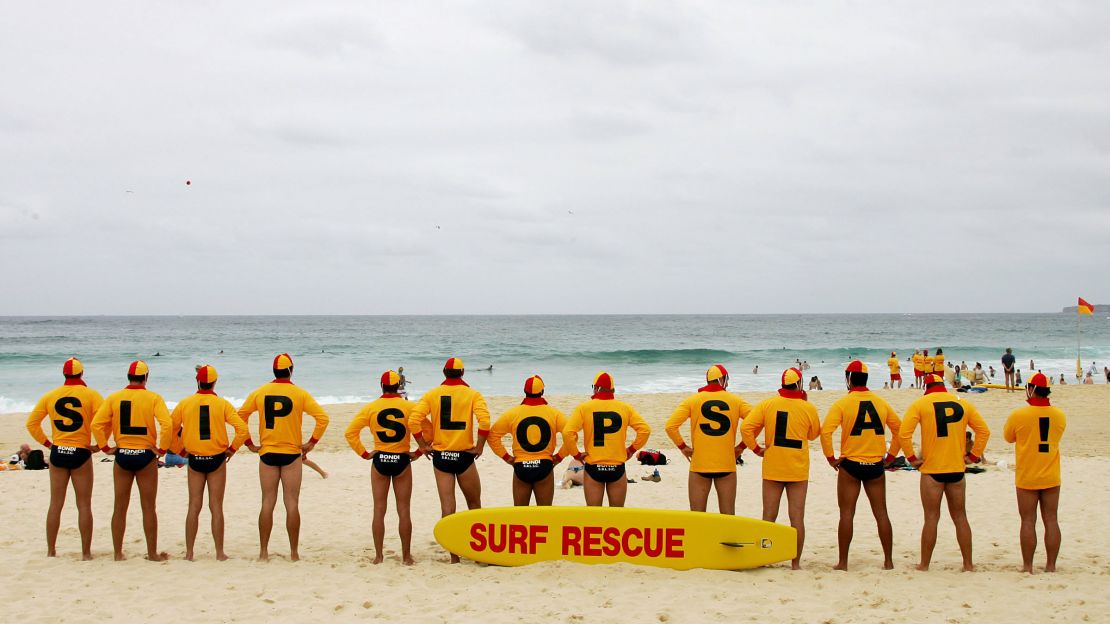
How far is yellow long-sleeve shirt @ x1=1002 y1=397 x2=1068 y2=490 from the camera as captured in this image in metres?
6.68

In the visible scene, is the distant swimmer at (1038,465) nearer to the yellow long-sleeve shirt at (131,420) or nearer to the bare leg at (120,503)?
the yellow long-sleeve shirt at (131,420)

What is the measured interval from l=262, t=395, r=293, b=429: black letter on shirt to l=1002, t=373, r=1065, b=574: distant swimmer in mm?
6272

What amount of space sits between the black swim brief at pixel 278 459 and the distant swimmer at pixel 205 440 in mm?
256

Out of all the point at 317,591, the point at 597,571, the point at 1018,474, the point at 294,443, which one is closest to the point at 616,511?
the point at 597,571

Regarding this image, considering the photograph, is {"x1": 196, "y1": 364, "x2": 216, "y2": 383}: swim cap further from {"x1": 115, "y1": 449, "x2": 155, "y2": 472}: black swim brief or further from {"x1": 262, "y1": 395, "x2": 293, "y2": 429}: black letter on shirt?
{"x1": 115, "y1": 449, "x2": 155, "y2": 472}: black swim brief

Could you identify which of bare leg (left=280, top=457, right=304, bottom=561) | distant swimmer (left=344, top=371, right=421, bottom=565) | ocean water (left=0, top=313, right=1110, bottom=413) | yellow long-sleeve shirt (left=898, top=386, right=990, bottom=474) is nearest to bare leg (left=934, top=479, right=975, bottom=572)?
yellow long-sleeve shirt (left=898, top=386, right=990, bottom=474)

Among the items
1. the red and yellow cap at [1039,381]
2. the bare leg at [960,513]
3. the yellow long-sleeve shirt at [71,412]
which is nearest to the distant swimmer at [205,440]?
the yellow long-sleeve shirt at [71,412]

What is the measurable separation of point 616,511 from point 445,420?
1732mm

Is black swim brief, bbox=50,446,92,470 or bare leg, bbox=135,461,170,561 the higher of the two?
black swim brief, bbox=50,446,92,470

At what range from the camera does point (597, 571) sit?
6.62 meters

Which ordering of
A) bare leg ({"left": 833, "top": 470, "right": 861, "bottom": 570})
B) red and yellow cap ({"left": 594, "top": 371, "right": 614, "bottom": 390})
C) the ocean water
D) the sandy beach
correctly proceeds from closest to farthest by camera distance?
the sandy beach < bare leg ({"left": 833, "top": 470, "right": 861, "bottom": 570}) < red and yellow cap ({"left": 594, "top": 371, "right": 614, "bottom": 390}) < the ocean water

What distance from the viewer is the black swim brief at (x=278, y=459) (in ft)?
23.6

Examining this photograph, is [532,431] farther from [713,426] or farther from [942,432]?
[942,432]

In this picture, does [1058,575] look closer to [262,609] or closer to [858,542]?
[858,542]
